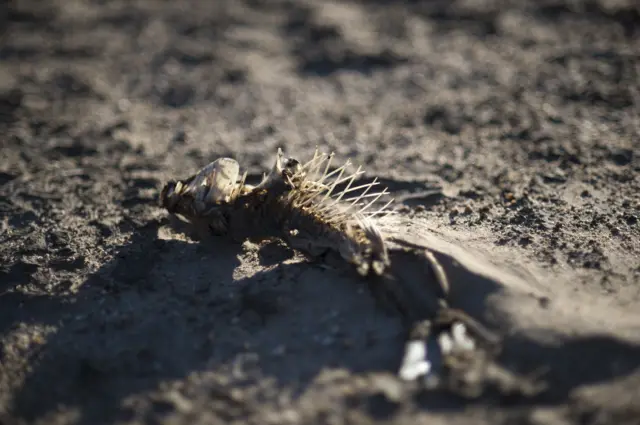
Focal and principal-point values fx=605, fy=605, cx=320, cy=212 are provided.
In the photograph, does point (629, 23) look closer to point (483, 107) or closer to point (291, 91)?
point (483, 107)

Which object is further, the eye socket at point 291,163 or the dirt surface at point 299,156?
the eye socket at point 291,163

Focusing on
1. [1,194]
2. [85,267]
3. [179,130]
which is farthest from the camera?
[179,130]

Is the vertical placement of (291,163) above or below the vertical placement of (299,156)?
above

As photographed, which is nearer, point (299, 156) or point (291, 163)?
point (291, 163)

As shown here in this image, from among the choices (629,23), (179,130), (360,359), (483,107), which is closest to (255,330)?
(360,359)

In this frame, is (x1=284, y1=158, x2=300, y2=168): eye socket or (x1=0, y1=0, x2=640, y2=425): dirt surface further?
(x1=284, y1=158, x2=300, y2=168): eye socket

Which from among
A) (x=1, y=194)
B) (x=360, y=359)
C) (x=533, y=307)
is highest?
(x=533, y=307)

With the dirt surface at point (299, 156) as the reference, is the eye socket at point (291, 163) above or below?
above

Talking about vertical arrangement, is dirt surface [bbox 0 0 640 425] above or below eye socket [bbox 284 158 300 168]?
below
